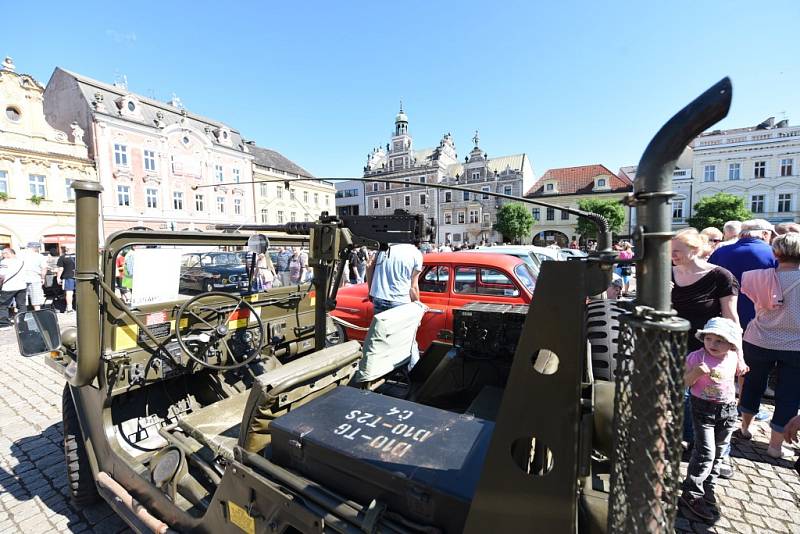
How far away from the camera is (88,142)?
27625mm

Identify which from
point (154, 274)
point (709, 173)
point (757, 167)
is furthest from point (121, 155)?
point (757, 167)

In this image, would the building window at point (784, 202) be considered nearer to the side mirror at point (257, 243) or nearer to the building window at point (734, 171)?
the building window at point (734, 171)

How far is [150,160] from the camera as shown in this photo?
30469 mm

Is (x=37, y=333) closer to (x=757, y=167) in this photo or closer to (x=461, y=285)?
(x=461, y=285)

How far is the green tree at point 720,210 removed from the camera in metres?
31.3

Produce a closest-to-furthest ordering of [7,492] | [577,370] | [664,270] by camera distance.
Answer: [664,270]
[577,370]
[7,492]

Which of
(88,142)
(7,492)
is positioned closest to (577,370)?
(7,492)

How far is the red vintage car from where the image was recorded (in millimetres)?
5195

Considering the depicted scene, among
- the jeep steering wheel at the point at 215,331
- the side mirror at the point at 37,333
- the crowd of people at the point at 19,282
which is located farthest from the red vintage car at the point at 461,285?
the crowd of people at the point at 19,282

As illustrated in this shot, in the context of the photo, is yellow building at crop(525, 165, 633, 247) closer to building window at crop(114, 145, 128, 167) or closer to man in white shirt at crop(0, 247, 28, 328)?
building window at crop(114, 145, 128, 167)

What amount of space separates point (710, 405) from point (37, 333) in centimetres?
476

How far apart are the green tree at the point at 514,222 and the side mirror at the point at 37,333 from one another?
43.7 m

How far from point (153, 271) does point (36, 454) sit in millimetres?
2435

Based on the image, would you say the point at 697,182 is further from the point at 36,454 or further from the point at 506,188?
the point at 36,454
